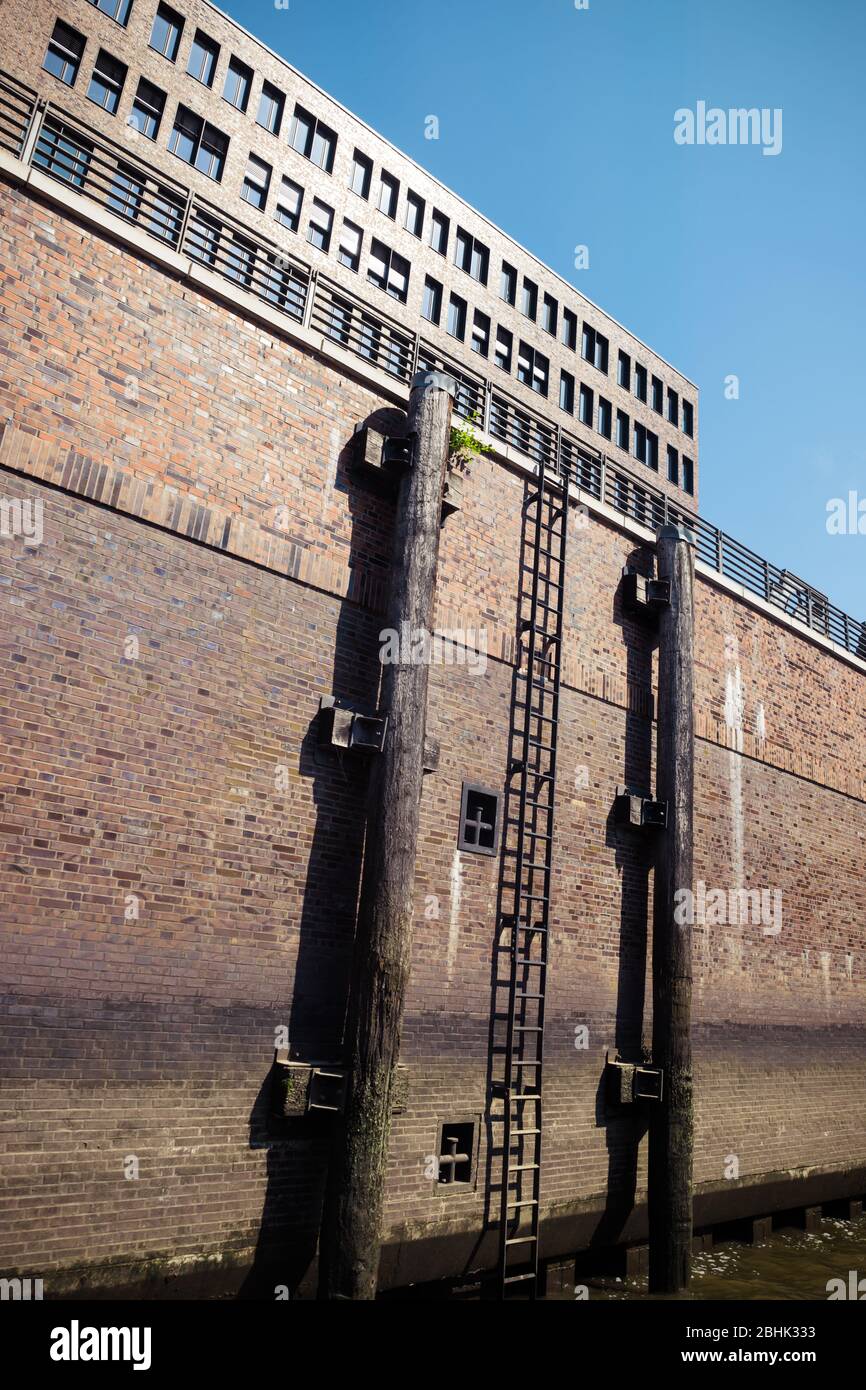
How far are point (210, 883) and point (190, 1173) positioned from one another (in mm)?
2211

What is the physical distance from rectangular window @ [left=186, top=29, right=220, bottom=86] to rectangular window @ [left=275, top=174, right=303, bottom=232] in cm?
292

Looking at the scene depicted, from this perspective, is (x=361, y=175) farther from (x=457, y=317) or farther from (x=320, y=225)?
(x=457, y=317)

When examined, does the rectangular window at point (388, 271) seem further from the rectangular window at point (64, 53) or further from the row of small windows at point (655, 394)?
the row of small windows at point (655, 394)

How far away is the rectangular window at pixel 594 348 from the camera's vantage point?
1187 inches

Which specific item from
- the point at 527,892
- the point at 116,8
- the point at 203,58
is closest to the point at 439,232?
the point at 203,58

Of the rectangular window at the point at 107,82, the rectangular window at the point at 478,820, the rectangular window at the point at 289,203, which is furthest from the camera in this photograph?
the rectangular window at the point at 289,203

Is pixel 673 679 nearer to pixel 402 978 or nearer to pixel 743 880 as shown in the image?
pixel 743 880

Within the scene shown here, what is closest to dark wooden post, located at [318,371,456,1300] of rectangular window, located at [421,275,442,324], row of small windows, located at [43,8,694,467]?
row of small windows, located at [43,8,694,467]

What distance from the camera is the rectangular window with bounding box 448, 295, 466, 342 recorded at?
25.8m

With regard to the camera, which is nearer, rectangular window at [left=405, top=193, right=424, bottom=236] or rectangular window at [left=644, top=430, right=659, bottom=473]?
rectangular window at [left=405, top=193, right=424, bottom=236]

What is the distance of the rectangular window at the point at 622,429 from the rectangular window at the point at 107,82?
18.2 meters

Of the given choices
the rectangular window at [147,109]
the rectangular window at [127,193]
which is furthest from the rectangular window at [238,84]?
the rectangular window at [127,193]

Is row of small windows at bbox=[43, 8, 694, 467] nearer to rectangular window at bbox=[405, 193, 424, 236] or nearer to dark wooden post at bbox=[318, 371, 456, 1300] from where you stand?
rectangular window at bbox=[405, 193, 424, 236]

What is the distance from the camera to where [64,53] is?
1928 cm
